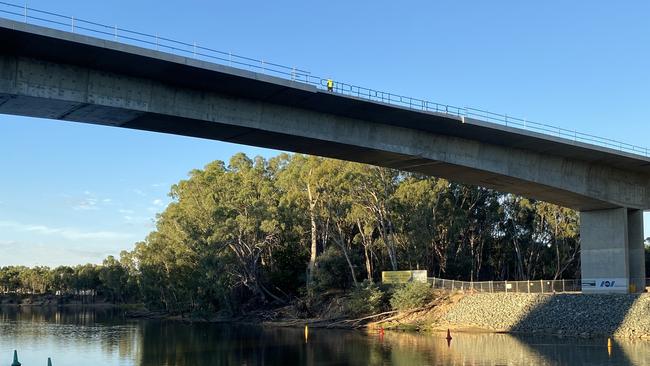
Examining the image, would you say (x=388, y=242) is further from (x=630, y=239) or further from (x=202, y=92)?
(x=202, y=92)

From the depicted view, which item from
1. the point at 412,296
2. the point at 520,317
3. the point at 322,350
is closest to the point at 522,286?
the point at 520,317

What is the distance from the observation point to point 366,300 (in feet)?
186

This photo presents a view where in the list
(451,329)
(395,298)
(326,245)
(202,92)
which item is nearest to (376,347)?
(451,329)

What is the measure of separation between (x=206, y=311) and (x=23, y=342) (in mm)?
28275

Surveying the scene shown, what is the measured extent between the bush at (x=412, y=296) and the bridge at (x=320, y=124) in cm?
1324

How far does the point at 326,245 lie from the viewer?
7288 centimetres

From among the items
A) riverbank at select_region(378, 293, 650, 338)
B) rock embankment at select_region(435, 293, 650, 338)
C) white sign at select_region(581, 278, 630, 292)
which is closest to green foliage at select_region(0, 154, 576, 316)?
riverbank at select_region(378, 293, 650, 338)

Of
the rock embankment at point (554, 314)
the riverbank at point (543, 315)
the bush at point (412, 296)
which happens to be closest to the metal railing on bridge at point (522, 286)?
the riverbank at point (543, 315)

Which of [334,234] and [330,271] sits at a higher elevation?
[334,234]

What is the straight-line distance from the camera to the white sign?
43.8 metres

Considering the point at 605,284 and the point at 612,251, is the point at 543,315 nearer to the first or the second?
the point at 605,284

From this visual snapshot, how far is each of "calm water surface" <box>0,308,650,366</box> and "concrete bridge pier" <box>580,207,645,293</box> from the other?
6.69 meters

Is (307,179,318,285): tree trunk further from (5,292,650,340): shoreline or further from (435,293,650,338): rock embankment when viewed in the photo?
(435,293,650,338): rock embankment

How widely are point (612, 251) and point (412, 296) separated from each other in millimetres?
16579
